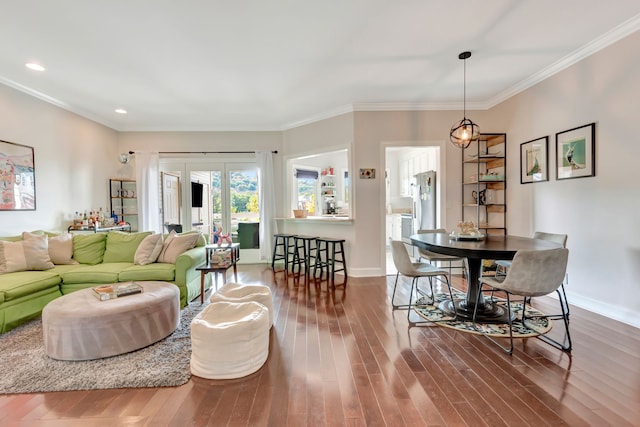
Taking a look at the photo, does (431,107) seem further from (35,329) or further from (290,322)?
(35,329)

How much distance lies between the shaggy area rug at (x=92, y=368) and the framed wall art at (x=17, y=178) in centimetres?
195

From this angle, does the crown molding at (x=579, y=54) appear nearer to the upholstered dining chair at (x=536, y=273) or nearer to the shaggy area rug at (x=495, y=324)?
the upholstered dining chair at (x=536, y=273)

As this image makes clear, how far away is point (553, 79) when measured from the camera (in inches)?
140

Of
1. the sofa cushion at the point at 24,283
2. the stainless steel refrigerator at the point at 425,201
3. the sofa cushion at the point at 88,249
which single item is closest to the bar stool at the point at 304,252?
the stainless steel refrigerator at the point at 425,201

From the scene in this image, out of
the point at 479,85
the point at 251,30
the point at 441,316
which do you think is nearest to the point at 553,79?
the point at 479,85

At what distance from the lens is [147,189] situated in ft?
17.9

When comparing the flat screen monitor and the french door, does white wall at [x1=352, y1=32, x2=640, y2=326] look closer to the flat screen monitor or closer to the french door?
the french door

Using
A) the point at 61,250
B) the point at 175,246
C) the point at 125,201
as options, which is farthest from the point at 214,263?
the point at 125,201

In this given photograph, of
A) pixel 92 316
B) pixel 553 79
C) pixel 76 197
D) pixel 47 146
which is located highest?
pixel 553 79

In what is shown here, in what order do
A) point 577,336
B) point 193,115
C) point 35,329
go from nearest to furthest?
point 577,336 < point 35,329 < point 193,115

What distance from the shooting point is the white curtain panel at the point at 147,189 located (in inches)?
214

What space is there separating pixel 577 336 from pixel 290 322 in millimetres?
2667

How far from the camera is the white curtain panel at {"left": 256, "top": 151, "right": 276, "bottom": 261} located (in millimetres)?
5676

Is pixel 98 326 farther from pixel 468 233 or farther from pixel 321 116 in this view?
pixel 321 116
